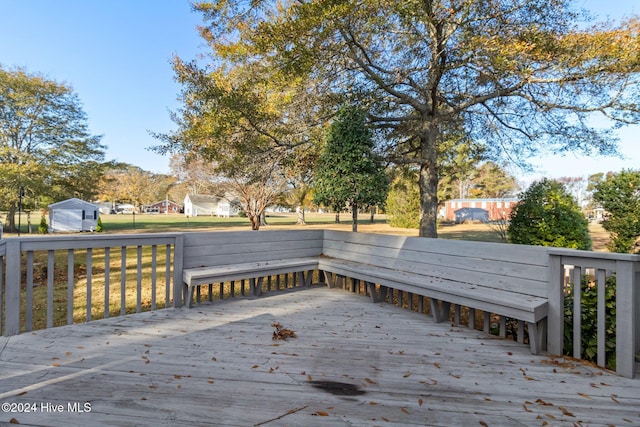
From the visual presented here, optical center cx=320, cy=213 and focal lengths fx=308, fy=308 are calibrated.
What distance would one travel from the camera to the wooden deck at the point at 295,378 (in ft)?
5.42

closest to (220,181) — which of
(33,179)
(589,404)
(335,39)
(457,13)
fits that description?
(33,179)

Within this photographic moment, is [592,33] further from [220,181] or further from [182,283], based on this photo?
[220,181]

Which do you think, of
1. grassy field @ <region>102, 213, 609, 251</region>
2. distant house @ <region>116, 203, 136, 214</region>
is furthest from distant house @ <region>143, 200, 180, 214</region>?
grassy field @ <region>102, 213, 609, 251</region>

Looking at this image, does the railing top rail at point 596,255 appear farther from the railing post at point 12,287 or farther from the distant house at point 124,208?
the distant house at point 124,208

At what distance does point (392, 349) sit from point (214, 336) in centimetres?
157

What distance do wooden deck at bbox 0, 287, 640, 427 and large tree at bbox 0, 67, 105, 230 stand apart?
19932mm

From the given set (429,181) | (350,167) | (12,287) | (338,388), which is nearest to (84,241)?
(12,287)

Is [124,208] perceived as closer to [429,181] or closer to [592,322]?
[429,181]

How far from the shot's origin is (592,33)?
4.38 meters

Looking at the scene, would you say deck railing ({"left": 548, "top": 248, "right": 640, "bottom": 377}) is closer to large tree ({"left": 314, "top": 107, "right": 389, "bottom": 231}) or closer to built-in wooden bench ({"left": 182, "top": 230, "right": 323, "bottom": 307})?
large tree ({"left": 314, "top": 107, "right": 389, "bottom": 231})

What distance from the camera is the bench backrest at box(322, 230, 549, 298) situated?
2.73 meters

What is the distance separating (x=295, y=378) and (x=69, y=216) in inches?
933

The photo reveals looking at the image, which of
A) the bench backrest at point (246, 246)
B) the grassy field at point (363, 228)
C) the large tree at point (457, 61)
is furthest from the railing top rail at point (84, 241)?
the grassy field at point (363, 228)

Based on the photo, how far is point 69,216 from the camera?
64.5ft
